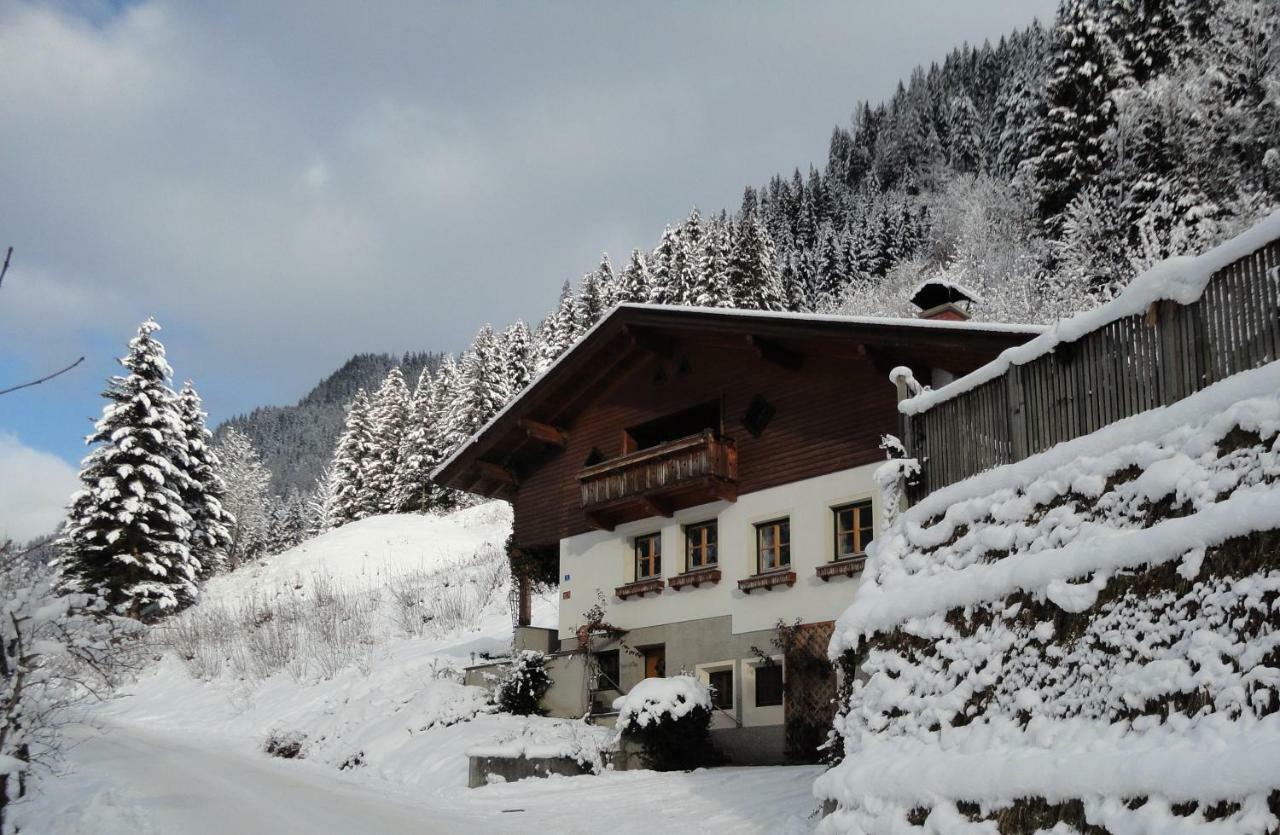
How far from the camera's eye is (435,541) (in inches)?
2093

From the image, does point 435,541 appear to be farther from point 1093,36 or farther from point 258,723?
point 1093,36

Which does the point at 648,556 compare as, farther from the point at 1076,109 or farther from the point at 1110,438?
the point at 1076,109

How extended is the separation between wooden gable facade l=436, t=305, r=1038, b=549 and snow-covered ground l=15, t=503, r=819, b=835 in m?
4.73

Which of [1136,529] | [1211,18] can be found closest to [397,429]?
[1211,18]

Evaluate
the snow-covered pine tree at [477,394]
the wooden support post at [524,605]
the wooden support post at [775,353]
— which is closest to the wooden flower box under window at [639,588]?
the wooden support post at [524,605]

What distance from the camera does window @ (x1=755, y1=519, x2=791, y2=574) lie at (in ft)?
72.6

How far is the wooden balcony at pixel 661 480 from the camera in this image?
2291 centimetres

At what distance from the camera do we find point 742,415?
23.3 m

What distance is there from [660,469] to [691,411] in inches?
72.4

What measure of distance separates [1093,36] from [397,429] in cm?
4910

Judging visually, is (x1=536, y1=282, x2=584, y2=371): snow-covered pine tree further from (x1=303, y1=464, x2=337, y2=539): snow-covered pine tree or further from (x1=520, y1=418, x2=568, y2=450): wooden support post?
(x1=520, y1=418, x2=568, y2=450): wooden support post

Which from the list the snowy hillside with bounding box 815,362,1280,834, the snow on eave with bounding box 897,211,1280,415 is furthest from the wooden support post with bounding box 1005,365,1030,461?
the snowy hillside with bounding box 815,362,1280,834

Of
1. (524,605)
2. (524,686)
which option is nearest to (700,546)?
(524,686)

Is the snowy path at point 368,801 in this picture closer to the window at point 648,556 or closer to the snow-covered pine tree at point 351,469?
the window at point 648,556
